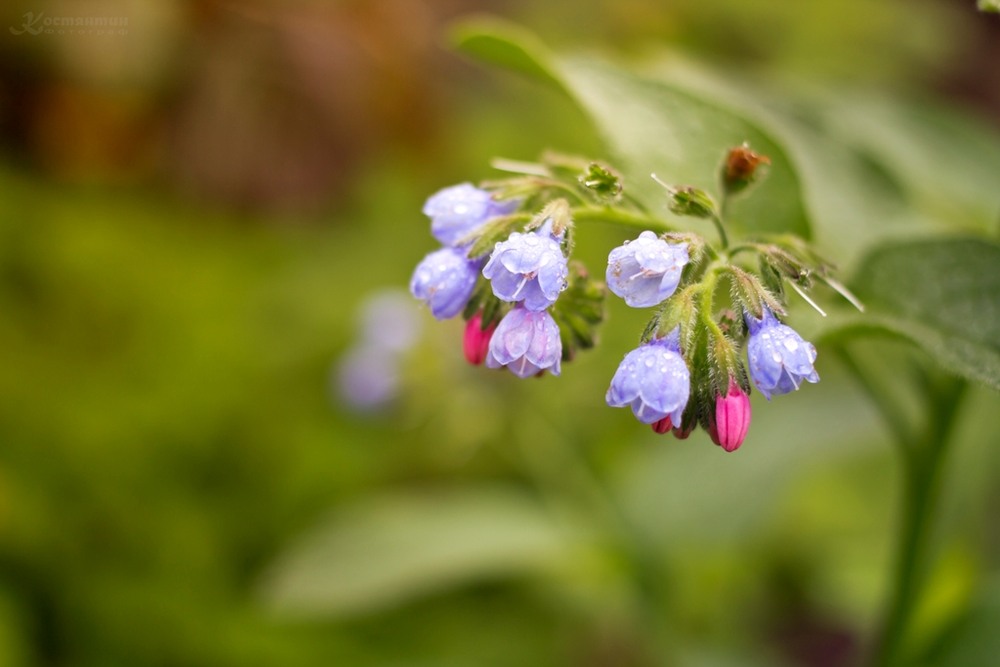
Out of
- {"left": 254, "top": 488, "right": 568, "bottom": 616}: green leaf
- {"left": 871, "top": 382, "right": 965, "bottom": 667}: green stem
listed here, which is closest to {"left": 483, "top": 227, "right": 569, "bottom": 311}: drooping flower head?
{"left": 871, "top": 382, "right": 965, "bottom": 667}: green stem

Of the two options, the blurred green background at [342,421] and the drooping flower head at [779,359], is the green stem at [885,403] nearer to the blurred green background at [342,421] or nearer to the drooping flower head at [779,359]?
the blurred green background at [342,421]

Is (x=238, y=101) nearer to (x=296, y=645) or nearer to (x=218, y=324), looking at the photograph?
(x=218, y=324)

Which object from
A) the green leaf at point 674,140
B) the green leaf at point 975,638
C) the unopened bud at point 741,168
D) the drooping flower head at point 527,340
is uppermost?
the green leaf at point 674,140

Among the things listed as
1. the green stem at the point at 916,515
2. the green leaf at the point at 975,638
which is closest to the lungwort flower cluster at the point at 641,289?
the green stem at the point at 916,515

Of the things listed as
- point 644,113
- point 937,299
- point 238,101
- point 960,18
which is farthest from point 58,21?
point 960,18

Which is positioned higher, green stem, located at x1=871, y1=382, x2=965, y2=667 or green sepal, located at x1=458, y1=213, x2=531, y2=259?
green sepal, located at x1=458, y1=213, x2=531, y2=259

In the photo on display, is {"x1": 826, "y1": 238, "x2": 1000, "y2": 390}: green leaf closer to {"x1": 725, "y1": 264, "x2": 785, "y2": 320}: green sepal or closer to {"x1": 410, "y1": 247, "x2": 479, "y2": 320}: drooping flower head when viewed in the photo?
{"x1": 725, "y1": 264, "x2": 785, "y2": 320}: green sepal
